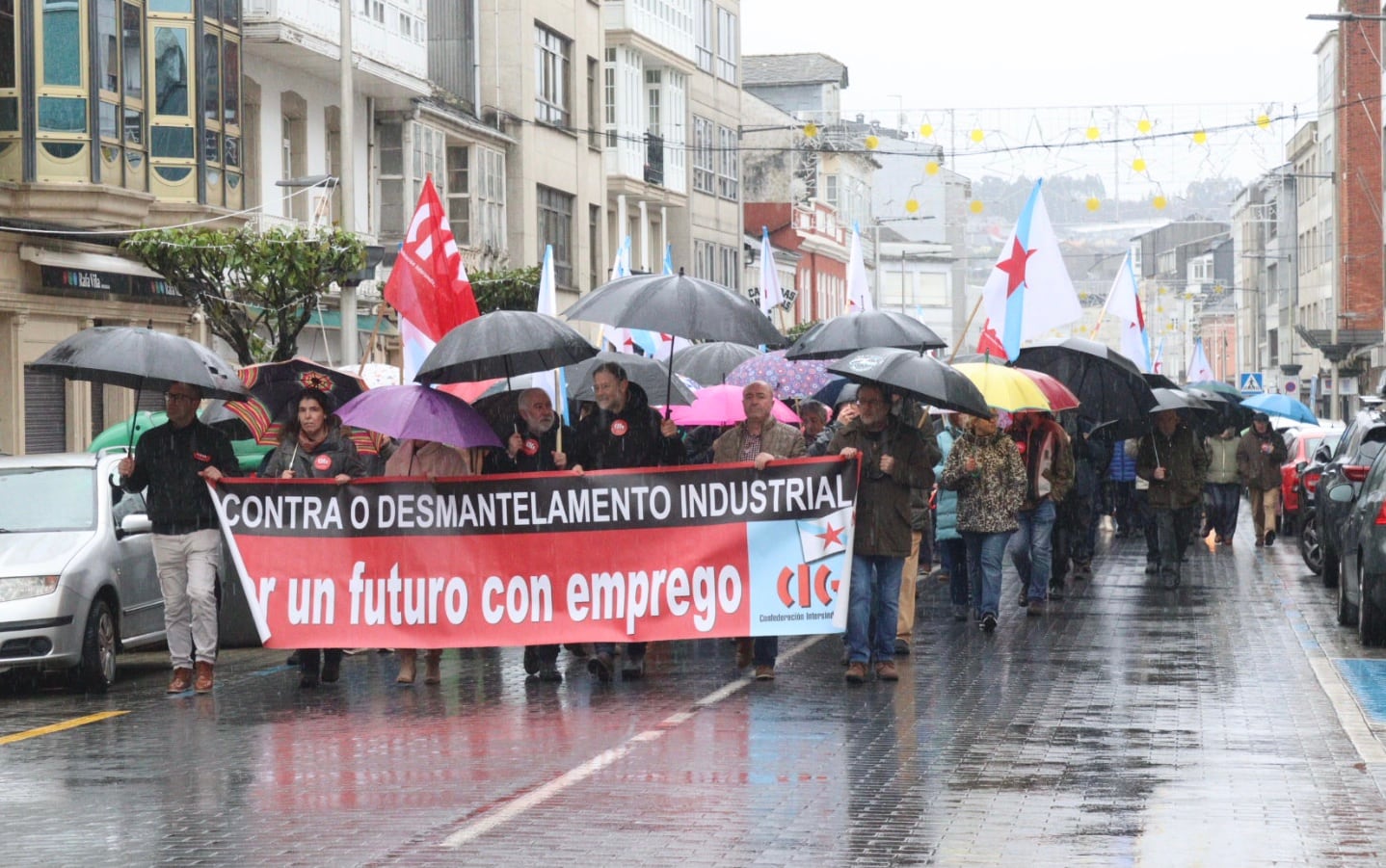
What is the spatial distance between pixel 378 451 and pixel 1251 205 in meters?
103

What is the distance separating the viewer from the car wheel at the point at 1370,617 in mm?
15398

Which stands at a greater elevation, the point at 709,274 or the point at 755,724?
the point at 709,274

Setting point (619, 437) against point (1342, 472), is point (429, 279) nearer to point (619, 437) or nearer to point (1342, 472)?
point (619, 437)

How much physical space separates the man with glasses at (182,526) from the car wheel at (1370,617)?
26.4 feet

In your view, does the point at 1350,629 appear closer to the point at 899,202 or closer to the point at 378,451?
the point at 378,451

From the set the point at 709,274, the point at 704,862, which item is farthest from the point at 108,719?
the point at 709,274

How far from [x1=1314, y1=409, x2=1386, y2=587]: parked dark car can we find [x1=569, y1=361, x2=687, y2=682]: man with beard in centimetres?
699

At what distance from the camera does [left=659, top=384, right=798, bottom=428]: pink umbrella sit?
1798 centimetres

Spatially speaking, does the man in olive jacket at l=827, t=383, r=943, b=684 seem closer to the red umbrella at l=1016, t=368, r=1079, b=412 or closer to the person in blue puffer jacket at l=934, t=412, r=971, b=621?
the person in blue puffer jacket at l=934, t=412, r=971, b=621

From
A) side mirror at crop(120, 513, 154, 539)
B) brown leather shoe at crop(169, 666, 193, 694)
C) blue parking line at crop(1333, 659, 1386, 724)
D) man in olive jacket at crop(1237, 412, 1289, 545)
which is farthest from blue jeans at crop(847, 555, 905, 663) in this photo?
man in olive jacket at crop(1237, 412, 1289, 545)

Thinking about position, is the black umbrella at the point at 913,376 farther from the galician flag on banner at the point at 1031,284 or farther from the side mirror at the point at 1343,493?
the galician flag on banner at the point at 1031,284

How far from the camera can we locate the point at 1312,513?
23.8 meters

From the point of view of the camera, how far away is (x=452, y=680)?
1388 cm

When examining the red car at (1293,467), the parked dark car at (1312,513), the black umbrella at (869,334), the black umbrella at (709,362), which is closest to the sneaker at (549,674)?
the black umbrella at (869,334)
